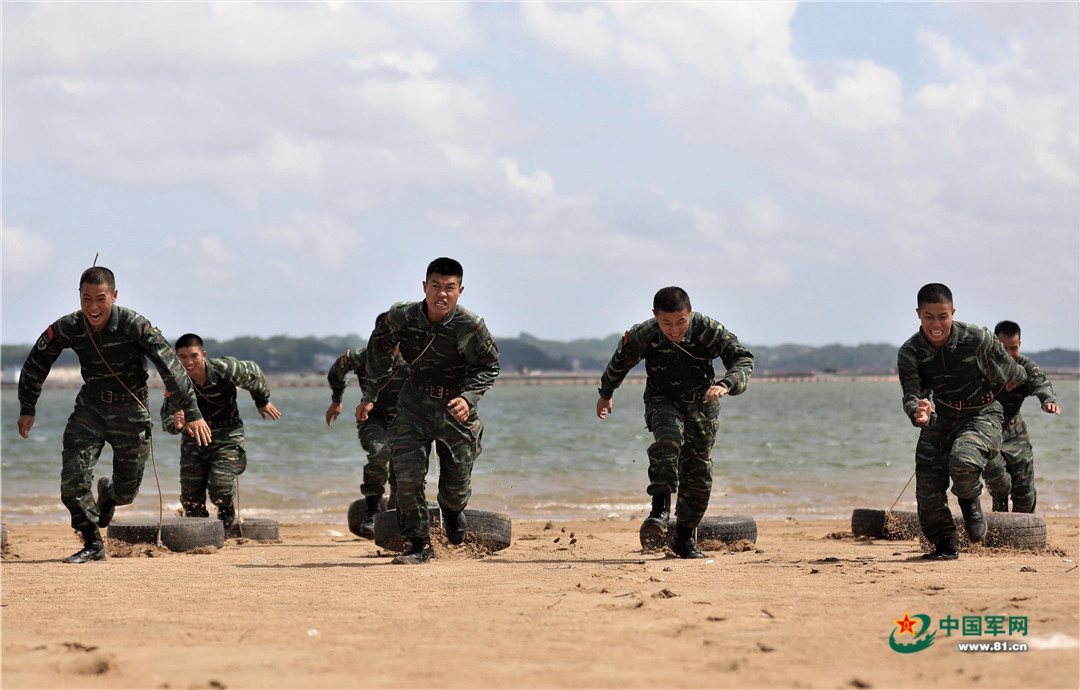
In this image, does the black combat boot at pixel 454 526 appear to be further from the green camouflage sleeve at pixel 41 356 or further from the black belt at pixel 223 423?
the black belt at pixel 223 423

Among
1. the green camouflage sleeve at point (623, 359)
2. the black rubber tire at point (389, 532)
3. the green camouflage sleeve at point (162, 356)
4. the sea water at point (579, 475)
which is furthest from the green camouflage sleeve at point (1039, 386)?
the green camouflage sleeve at point (162, 356)

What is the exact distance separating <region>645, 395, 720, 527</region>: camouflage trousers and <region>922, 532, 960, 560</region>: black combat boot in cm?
176

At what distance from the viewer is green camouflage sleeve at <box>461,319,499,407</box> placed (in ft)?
27.4

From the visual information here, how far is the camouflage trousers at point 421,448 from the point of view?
8344 mm

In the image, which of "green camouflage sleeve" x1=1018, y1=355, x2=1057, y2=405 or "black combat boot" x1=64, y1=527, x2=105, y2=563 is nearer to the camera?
"black combat boot" x1=64, y1=527, x2=105, y2=563

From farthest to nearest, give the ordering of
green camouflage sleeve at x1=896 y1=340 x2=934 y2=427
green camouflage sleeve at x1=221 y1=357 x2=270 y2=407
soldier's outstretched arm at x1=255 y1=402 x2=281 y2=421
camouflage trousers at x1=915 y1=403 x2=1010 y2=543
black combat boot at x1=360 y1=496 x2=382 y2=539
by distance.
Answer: green camouflage sleeve at x1=221 y1=357 x2=270 y2=407
black combat boot at x1=360 y1=496 x2=382 y2=539
soldier's outstretched arm at x1=255 y1=402 x2=281 y2=421
camouflage trousers at x1=915 y1=403 x2=1010 y2=543
green camouflage sleeve at x1=896 y1=340 x2=934 y2=427

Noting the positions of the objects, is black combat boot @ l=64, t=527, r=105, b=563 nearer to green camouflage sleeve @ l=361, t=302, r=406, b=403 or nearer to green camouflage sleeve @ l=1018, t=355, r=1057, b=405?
green camouflage sleeve @ l=361, t=302, r=406, b=403

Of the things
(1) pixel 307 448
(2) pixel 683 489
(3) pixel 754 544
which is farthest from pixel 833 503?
(1) pixel 307 448

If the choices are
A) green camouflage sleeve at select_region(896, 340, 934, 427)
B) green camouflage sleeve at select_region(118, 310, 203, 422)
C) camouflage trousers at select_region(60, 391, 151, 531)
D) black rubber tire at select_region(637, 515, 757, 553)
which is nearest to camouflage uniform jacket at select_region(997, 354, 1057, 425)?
green camouflage sleeve at select_region(896, 340, 934, 427)

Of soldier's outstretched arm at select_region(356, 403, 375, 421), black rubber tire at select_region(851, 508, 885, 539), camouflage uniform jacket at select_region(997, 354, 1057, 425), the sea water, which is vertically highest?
camouflage uniform jacket at select_region(997, 354, 1057, 425)

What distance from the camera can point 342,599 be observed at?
641 cm

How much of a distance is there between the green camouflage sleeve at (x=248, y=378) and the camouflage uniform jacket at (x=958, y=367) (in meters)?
6.26

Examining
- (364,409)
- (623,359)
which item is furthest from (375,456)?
(623,359)

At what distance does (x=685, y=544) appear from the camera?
869cm
